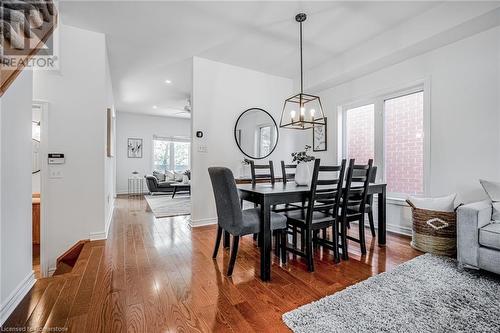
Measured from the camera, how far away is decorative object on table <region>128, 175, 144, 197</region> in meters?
7.70

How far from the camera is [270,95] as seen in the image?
449cm

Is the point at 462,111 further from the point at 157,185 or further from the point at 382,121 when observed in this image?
the point at 157,185

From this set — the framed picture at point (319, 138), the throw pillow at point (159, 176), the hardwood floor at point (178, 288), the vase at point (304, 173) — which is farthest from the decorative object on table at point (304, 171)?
the throw pillow at point (159, 176)

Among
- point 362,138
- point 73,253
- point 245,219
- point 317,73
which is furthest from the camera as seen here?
point 317,73

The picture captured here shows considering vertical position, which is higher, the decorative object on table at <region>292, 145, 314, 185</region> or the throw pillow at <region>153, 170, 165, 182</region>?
the decorative object on table at <region>292, 145, 314, 185</region>

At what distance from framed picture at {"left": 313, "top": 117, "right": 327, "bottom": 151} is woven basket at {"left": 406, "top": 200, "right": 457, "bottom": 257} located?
6.70 ft

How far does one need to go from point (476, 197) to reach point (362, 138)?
1.70 meters

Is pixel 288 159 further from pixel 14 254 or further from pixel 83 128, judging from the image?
pixel 14 254

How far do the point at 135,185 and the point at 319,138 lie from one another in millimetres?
6301

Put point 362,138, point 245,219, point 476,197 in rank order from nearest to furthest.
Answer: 1. point 245,219
2. point 476,197
3. point 362,138

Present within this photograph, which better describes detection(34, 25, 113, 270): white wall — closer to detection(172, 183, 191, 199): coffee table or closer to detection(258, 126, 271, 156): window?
detection(258, 126, 271, 156): window

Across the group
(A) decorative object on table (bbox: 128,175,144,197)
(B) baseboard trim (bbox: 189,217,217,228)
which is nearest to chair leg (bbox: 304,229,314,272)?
(B) baseboard trim (bbox: 189,217,217,228)

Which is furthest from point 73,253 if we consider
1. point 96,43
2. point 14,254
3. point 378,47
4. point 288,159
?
point 378,47

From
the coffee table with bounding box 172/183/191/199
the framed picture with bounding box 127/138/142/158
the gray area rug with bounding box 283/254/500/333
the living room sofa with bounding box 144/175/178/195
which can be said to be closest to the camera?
the gray area rug with bounding box 283/254/500/333
